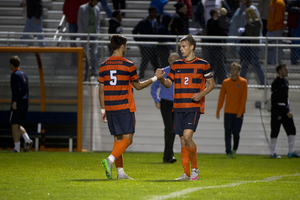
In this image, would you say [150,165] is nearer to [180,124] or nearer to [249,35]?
[180,124]

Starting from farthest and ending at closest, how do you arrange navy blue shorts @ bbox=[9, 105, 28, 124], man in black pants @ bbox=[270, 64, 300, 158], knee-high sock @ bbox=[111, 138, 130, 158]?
navy blue shorts @ bbox=[9, 105, 28, 124] → man in black pants @ bbox=[270, 64, 300, 158] → knee-high sock @ bbox=[111, 138, 130, 158]

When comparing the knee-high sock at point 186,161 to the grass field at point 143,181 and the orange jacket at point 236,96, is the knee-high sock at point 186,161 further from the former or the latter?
the orange jacket at point 236,96

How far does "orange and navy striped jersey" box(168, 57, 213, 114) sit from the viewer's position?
6605mm

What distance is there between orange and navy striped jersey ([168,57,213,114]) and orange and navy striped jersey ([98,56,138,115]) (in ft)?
2.06

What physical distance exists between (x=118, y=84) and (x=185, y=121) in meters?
1.02

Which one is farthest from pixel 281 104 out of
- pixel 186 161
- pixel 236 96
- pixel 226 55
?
pixel 186 161

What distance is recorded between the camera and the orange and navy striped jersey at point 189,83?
6.61 meters

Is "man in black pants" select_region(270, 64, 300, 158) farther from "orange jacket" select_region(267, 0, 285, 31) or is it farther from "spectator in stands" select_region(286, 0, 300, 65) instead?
"spectator in stands" select_region(286, 0, 300, 65)

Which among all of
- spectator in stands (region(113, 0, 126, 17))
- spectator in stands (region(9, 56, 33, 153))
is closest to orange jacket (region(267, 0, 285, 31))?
spectator in stands (region(113, 0, 126, 17))

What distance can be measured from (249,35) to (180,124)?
27.0 feet

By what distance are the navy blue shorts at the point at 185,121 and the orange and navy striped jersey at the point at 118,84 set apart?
Answer: 640 millimetres

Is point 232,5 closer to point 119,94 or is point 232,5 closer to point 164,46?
point 164,46

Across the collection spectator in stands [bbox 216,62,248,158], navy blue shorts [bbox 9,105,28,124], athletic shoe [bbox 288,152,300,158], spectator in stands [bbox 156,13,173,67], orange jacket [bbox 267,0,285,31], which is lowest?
athletic shoe [bbox 288,152,300,158]

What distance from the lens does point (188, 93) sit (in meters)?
6.62
